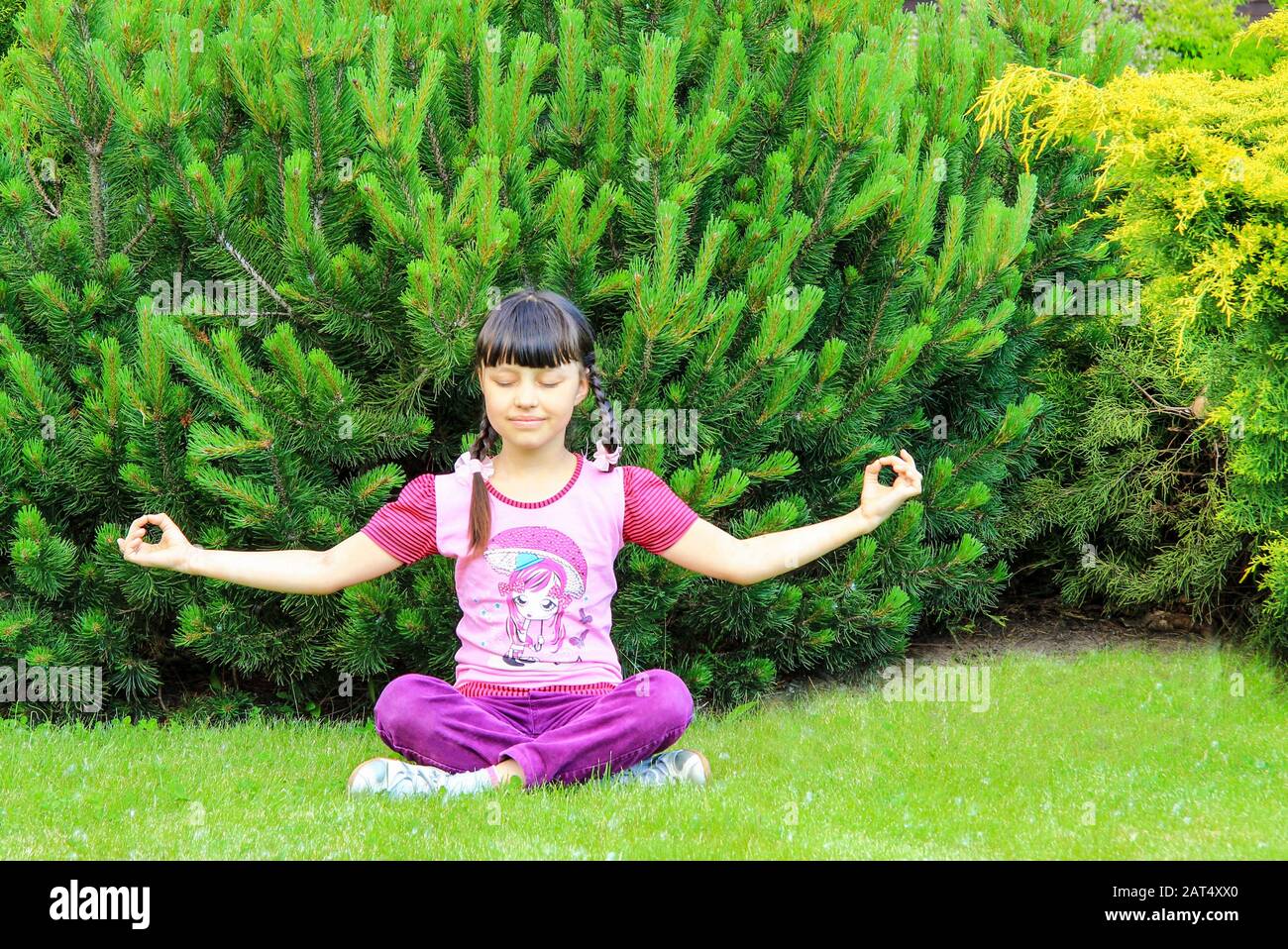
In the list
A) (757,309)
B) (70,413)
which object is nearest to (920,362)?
(757,309)

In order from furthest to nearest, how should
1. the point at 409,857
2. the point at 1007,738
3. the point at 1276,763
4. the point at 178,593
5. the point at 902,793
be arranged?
the point at 178,593, the point at 1007,738, the point at 1276,763, the point at 902,793, the point at 409,857

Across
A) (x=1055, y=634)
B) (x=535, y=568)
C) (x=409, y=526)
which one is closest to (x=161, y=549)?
(x=409, y=526)

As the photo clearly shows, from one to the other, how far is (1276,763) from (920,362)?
1813 mm

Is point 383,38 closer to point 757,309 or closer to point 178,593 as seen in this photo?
point 757,309

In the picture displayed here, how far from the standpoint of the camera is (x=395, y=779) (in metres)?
3.59

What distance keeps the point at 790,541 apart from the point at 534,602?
2.41 feet

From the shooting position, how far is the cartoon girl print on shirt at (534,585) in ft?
12.0

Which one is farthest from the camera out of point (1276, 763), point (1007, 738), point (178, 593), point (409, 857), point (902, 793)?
point (178, 593)

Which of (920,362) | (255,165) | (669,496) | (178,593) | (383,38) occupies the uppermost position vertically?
(383,38)

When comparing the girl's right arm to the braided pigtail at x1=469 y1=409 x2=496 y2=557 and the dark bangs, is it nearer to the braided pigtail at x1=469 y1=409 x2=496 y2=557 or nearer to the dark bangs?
the braided pigtail at x1=469 y1=409 x2=496 y2=557

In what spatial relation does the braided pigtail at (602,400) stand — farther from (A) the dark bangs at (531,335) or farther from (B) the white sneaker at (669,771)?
(B) the white sneaker at (669,771)

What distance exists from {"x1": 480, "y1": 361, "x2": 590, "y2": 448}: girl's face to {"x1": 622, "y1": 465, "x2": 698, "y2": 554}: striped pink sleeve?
0.33 meters

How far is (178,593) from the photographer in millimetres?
4590

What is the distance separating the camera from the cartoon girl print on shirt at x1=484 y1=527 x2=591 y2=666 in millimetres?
3666
